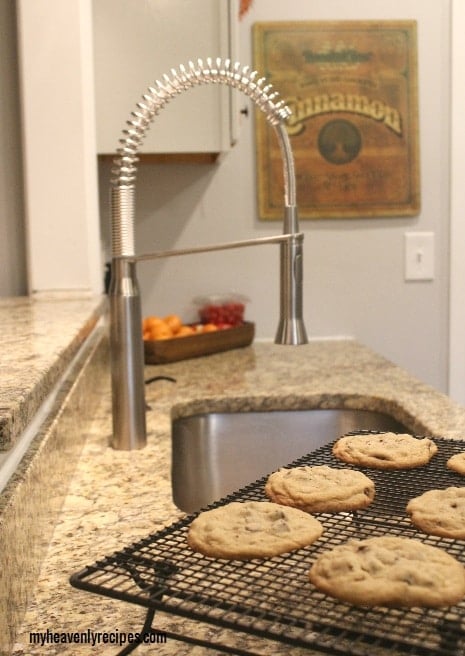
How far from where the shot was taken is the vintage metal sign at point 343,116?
2.93m

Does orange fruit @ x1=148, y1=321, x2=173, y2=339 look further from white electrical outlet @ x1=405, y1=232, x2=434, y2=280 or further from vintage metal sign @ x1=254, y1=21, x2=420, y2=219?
white electrical outlet @ x1=405, y1=232, x2=434, y2=280

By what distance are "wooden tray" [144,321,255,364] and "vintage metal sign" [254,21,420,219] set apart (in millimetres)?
457

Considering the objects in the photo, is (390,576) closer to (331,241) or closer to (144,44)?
(144,44)

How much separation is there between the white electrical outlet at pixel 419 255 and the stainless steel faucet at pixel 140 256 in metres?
1.59

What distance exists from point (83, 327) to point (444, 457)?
814mm

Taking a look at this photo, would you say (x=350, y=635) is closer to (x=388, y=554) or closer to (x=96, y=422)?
(x=388, y=554)

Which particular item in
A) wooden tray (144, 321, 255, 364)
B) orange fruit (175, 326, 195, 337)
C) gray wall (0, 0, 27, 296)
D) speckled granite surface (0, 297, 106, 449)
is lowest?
wooden tray (144, 321, 255, 364)

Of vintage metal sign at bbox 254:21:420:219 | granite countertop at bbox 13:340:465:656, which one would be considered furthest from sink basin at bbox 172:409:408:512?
vintage metal sign at bbox 254:21:420:219

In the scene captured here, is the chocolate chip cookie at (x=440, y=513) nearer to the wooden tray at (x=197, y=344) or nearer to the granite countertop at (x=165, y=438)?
the granite countertop at (x=165, y=438)

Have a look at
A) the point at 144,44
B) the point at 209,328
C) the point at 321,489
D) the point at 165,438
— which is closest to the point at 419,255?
the point at 209,328

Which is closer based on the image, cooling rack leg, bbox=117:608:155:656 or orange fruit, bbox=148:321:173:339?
cooling rack leg, bbox=117:608:155:656

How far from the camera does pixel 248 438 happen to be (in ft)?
6.82

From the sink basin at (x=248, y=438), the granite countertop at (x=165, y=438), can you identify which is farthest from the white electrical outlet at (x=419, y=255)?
the sink basin at (x=248, y=438)

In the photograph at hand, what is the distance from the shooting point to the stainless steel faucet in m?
1.44
